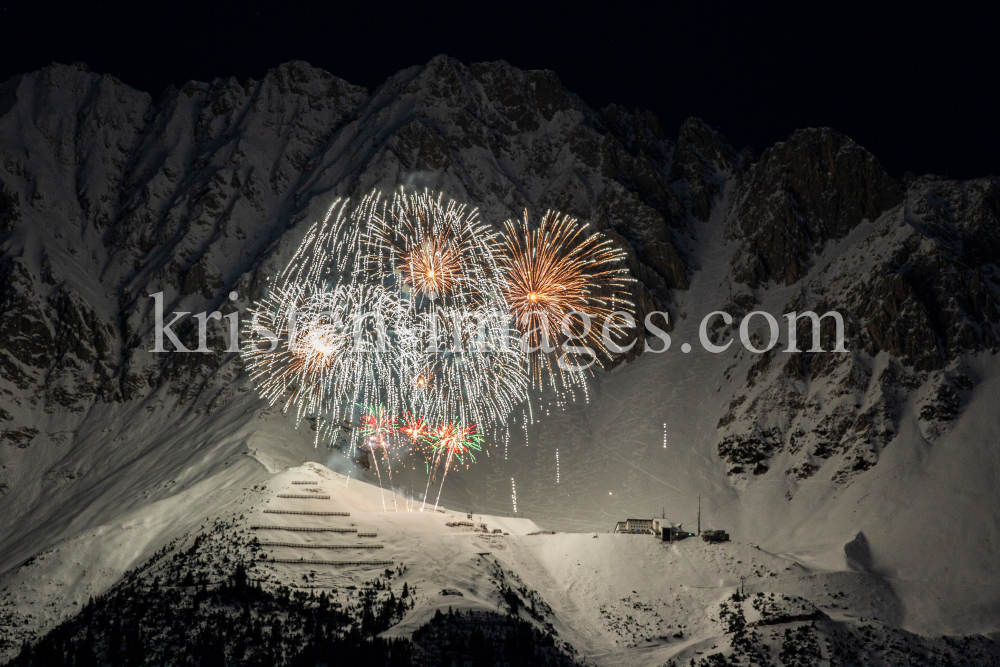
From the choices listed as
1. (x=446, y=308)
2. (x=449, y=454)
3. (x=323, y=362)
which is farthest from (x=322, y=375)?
(x=446, y=308)

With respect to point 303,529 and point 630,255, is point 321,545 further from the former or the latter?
point 630,255

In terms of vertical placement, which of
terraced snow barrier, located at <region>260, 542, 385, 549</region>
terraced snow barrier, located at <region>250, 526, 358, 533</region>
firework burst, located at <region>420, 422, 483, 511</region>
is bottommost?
terraced snow barrier, located at <region>260, 542, 385, 549</region>

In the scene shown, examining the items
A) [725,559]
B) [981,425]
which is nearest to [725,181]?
[981,425]

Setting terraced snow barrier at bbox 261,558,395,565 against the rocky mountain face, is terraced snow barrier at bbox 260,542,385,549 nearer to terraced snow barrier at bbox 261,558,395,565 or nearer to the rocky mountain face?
terraced snow barrier at bbox 261,558,395,565

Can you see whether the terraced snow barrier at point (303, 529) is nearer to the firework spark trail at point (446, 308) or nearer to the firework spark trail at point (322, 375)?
the firework spark trail at point (446, 308)

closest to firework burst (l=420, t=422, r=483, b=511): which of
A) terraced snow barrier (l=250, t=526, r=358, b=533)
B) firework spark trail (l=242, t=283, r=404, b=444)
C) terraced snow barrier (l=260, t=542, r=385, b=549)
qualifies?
firework spark trail (l=242, t=283, r=404, b=444)

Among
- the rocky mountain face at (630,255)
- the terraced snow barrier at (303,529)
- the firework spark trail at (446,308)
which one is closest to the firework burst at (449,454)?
the firework spark trail at (446,308)
